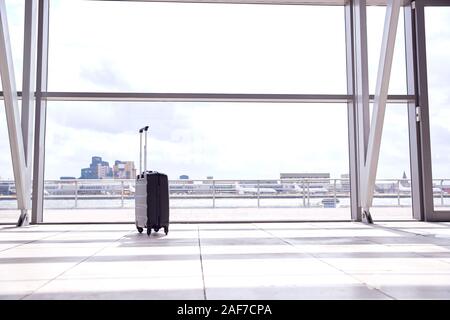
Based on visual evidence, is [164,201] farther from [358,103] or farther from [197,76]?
[358,103]

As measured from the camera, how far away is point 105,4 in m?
5.30

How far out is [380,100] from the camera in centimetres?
451

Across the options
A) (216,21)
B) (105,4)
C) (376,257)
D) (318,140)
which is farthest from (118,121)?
(376,257)

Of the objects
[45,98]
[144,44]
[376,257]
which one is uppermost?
[144,44]

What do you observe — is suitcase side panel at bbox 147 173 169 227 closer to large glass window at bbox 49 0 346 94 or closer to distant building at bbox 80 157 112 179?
large glass window at bbox 49 0 346 94

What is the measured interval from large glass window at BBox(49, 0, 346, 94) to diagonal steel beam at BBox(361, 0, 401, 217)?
32.7 inches

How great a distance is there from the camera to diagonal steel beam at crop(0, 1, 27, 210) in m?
4.20

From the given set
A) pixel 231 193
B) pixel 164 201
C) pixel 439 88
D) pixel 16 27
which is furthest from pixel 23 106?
pixel 439 88

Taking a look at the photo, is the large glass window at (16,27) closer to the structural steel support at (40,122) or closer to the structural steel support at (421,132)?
the structural steel support at (40,122)

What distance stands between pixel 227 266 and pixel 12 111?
132 inches

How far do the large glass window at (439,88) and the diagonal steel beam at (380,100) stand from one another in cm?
99

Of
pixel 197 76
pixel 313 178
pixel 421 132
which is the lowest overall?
pixel 313 178

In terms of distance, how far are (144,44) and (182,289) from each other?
14.0ft

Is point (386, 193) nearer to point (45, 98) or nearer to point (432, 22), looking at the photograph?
point (432, 22)
